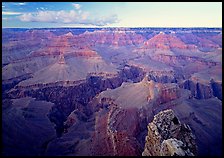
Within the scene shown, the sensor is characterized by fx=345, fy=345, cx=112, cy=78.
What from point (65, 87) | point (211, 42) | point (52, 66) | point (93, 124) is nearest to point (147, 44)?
point (211, 42)

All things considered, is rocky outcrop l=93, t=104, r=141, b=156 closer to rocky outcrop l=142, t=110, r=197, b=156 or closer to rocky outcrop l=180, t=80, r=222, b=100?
rocky outcrop l=142, t=110, r=197, b=156

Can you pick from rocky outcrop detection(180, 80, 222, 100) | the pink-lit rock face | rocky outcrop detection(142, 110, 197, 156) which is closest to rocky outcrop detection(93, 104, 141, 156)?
the pink-lit rock face

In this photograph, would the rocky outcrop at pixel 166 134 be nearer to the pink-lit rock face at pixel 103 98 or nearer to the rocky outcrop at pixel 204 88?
the pink-lit rock face at pixel 103 98

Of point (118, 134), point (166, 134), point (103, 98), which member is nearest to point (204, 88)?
point (103, 98)

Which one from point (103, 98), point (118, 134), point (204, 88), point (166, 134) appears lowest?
point (118, 134)

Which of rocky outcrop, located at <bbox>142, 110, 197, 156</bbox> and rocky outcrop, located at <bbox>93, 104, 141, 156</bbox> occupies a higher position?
rocky outcrop, located at <bbox>142, 110, 197, 156</bbox>

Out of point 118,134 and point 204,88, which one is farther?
point 204,88

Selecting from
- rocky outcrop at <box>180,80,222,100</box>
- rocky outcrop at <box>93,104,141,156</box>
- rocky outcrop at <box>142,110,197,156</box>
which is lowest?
rocky outcrop at <box>93,104,141,156</box>

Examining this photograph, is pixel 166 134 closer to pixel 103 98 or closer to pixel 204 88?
pixel 103 98

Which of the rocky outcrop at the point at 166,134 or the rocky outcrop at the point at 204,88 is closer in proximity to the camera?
the rocky outcrop at the point at 166,134

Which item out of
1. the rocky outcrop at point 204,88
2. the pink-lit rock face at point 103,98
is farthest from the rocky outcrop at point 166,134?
the rocky outcrop at point 204,88
